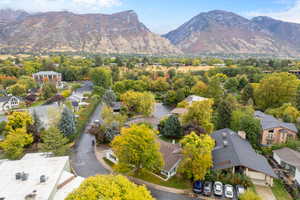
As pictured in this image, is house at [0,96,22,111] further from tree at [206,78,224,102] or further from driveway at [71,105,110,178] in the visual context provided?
tree at [206,78,224,102]

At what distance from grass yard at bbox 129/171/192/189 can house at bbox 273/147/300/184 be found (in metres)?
11.1

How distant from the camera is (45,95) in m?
48.6

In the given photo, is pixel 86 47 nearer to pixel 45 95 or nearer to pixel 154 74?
pixel 154 74

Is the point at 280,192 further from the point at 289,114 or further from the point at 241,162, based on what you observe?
the point at 289,114

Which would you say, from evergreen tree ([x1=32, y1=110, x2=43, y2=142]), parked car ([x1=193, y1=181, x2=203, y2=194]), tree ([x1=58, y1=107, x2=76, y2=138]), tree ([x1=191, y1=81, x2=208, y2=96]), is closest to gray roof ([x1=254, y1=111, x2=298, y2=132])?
parked car ([x1=193, y1=181, x2=203, y2=194])

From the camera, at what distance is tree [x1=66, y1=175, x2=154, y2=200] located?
874 cm

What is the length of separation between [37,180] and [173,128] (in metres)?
18.5

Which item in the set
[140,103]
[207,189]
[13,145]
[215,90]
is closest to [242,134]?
[207,189]

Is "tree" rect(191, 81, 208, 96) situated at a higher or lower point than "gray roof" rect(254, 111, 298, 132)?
higher

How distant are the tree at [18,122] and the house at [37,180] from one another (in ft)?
26.7

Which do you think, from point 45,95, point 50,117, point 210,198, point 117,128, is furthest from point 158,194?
point 45,95

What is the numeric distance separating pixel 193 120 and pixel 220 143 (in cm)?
536

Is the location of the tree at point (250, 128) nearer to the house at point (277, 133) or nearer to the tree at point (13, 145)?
the house at point (277, 133)

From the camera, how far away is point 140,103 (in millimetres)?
36625
